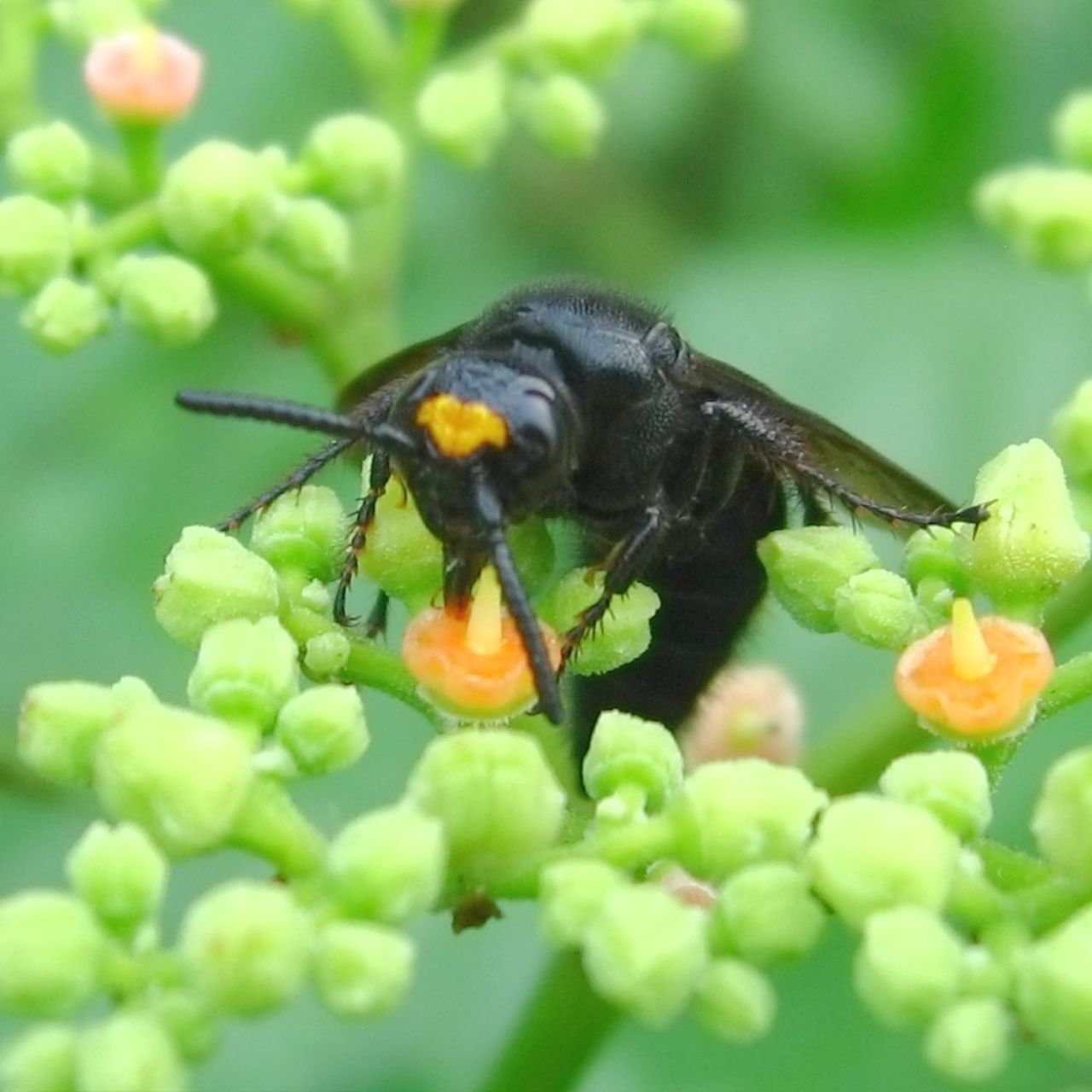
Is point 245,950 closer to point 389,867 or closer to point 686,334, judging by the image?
point 389,867

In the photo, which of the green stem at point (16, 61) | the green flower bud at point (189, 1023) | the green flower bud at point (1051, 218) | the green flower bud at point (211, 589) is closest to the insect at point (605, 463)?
the green flower bud at point (211, 589)

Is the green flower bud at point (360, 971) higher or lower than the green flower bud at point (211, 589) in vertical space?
lower

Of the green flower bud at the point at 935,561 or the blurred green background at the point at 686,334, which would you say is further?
the blurred green background at the point at 686,334

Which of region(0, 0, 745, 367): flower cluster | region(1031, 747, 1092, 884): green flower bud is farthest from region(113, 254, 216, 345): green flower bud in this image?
region(1031, 747, 1092, 884): green flower bud

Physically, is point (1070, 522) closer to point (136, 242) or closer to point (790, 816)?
point (790, 816)

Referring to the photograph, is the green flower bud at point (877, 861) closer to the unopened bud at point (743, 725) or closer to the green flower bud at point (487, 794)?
the green flower bud at point (487, 794)
